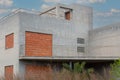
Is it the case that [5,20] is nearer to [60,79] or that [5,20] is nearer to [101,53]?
[101,53]

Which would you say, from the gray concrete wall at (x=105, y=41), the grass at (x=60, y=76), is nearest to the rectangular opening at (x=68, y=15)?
the gray concrete wall at (x=105, y=41)

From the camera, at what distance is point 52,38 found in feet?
82.8

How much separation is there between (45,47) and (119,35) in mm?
6614

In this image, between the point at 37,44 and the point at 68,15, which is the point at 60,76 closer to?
the point at 37,44

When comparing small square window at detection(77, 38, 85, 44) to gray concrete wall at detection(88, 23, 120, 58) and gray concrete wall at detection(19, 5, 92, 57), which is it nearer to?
gray concrete wall at detection(19, 5, 92, 57)

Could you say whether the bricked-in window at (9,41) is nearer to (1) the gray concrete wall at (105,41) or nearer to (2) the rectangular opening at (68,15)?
(2) the rectangular opening at (68,15)

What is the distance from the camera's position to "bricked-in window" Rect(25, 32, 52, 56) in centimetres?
2328

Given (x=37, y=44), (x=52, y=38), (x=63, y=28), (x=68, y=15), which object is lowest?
(x=37, y=44)

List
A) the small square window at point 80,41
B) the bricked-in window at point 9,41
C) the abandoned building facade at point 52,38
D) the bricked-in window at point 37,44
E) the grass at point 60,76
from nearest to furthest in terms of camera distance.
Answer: the grass at point 60,76 → the abandoned building facade at point 52,38 → the bricked-in window at point 37,44 → the bricked-in window at point 9,41 → the small square window at point 80,41

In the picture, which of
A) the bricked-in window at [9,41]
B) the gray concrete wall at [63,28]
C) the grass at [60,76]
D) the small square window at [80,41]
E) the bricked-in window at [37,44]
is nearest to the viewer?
the grass at [60,76]

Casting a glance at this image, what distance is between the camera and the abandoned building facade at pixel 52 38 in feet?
74.7

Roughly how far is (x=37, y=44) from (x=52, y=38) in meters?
1.98

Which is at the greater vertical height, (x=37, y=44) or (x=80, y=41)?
(x=80, y=41)

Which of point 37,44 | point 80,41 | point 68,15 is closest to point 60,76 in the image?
point 37,44
